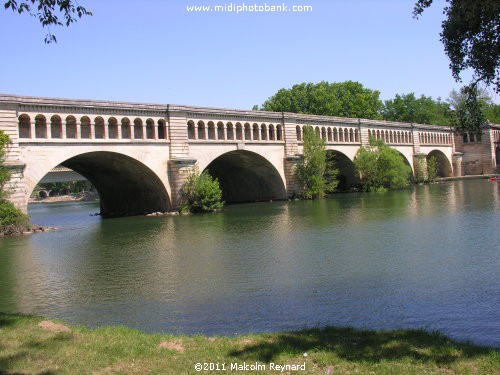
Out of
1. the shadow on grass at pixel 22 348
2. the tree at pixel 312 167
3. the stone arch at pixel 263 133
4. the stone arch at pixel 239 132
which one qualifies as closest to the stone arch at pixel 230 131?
the stone arch at pixel 239 132

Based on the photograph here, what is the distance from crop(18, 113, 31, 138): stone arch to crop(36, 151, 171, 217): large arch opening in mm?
5497

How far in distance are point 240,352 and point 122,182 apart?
4192 centimetres

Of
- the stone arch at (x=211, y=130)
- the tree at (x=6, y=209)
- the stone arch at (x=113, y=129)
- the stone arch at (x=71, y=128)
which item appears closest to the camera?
the tree at (x=6, y=209)

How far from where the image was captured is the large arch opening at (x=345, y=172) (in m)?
70.0

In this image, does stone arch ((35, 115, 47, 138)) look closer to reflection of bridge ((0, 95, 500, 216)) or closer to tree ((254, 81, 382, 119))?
reflection of bridge ((0, 95, 500, 216))

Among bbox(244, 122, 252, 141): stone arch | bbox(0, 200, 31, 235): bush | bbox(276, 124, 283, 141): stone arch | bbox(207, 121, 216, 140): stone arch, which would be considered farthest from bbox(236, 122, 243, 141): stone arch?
bbox(0, 200, 31, 235): bush

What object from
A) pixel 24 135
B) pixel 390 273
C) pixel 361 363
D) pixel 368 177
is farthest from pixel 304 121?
pixel 361 363

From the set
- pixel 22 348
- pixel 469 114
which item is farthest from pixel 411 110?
pixel 22 348

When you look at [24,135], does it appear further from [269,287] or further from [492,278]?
[492,278]

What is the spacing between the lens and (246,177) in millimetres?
61219

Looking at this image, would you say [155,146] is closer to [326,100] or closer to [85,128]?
[85,128]

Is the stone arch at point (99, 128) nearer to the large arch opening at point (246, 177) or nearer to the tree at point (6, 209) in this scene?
the tree at point (6, 209)

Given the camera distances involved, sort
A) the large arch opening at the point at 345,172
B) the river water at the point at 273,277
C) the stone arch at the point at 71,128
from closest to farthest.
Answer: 1. the river water at the point at 273,277
2. the stone arch at the point at 71,128
3. the large arch opening at the point at 345,172

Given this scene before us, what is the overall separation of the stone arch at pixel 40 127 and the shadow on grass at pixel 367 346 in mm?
31637
